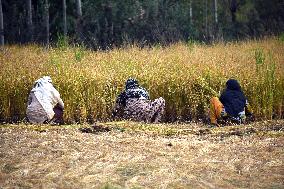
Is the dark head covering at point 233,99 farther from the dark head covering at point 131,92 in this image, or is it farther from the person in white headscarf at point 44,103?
the person in white headscarf at point 44,103

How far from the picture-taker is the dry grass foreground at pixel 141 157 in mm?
4441

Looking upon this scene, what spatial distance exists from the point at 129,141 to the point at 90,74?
2674 mm

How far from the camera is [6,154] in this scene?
5.39m

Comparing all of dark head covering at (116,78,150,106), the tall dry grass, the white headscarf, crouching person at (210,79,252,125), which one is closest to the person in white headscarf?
the white headscarf

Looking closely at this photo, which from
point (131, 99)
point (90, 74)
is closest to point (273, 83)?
point (131, 99)

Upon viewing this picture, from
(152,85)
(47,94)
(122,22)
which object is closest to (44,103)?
(47,94)

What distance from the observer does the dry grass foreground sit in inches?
175

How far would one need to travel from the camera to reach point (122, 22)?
21547 mm

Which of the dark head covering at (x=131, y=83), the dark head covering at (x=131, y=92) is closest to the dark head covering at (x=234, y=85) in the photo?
the dark head covering at (x=131, y=92)

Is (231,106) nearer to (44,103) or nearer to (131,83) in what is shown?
(131,83)

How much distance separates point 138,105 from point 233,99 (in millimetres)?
1476

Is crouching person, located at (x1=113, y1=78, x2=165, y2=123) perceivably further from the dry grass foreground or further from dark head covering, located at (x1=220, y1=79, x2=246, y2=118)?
dark head covering, located at (x1=220, y1=79, x2=246, y2=118)

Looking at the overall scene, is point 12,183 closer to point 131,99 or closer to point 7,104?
point 131,99

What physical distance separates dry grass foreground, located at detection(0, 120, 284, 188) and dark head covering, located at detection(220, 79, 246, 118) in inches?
20.3
